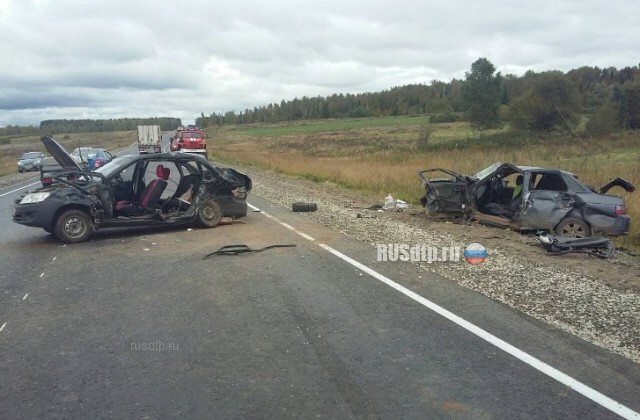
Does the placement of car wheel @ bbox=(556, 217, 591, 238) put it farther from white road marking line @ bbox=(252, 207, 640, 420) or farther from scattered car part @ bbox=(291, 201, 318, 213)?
scattered car part @ bbox=(291, 201, 318, 213)

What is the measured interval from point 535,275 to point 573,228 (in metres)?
3.53

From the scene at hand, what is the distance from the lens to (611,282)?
666 centimetres

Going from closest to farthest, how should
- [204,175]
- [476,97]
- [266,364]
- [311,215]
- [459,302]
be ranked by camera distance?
[266,364] → [459,302] → [204,175] → [311,215] → [476,97]

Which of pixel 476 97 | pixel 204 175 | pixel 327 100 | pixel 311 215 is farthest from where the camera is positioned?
pixel 327 100

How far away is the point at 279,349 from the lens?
14.8 ft

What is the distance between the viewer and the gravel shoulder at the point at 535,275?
16.9ft

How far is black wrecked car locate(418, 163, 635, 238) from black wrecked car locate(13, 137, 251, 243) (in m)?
5.02

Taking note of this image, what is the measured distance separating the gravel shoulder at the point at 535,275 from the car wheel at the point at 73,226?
15.8 feet

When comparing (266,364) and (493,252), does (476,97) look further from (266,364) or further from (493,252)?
(266,364)

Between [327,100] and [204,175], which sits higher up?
[327,100]

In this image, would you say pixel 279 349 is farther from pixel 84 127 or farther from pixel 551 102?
pixel 84 127

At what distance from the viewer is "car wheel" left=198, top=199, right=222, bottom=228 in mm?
10477

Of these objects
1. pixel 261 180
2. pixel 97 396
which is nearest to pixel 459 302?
pixel 97 396

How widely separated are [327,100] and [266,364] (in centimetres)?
16082
